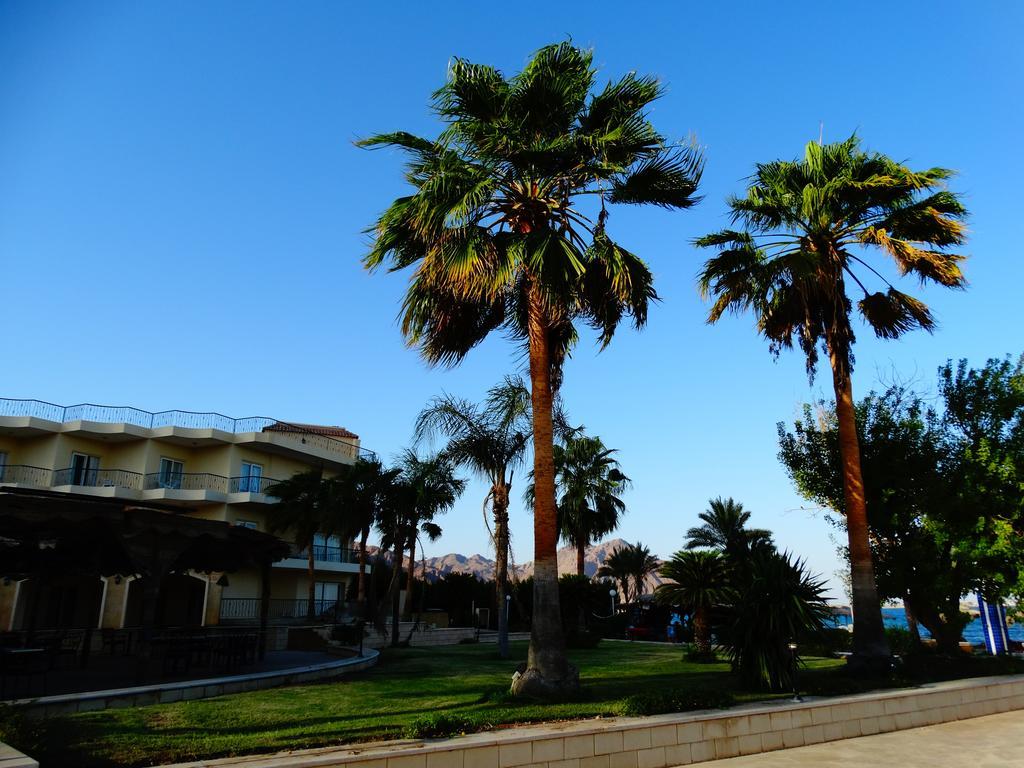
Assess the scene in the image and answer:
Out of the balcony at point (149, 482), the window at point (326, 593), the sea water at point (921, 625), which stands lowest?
the sea water at point (921, 625)

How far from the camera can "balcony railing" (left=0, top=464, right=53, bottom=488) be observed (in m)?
31.3

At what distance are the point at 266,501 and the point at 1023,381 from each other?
31.4 metres

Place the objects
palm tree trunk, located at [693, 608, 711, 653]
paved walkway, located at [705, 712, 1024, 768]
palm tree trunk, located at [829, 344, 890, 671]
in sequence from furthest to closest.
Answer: palm tree trunk, located at [693, 608, 711, 653] < palm tree trunk, located at [829, 344, 890, 671] < paved walkway, located at [705, 712, 1024, 768]

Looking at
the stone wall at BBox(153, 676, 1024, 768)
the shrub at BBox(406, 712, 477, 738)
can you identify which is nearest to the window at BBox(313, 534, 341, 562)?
the shrub at BBox(406, 712, 477, 738)

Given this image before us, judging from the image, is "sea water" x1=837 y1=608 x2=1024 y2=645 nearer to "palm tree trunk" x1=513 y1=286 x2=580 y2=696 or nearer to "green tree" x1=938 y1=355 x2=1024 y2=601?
"green tree" x1=938 y1=355 x2=1024 y2=601

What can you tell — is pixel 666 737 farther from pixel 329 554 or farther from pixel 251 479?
pixel 329 554

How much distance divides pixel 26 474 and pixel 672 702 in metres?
33.2

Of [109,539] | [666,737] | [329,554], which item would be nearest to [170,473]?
[329,554]

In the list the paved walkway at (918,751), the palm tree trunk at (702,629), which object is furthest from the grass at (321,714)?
the palm tree trunk at (702,629)

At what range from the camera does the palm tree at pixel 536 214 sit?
1111cm

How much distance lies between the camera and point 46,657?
1227 cm

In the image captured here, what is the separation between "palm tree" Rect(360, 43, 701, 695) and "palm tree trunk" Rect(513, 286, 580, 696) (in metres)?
0.02

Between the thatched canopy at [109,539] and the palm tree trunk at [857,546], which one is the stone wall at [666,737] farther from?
the thatched canopy at [109,539]

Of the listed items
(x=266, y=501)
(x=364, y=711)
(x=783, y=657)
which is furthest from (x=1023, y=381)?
(x=266, y=501)
